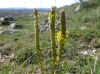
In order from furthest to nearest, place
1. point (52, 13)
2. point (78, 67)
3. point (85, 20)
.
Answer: point (85, 20) → point (78, 67) → point (52, 13)

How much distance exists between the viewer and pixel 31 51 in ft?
25.3

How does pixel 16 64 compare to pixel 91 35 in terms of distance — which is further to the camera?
pixel 91 35

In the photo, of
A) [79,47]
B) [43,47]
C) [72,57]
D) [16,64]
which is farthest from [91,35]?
[16,64]

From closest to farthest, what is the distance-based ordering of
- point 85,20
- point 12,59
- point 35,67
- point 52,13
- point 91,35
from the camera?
point 52,13, point 35,67, point 12,59, point 91,35, point 85,20

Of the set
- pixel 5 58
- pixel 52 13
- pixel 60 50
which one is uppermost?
pixel 52 13

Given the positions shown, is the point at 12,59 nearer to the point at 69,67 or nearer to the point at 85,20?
the point at 69,67

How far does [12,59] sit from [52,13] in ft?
18.3

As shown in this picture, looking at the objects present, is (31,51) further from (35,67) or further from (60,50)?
(60,50)

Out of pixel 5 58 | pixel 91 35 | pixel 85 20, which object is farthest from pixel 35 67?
pixel 85 20

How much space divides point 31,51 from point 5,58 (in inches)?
36.8

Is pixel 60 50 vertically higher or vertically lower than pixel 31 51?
higher

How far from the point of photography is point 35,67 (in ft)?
20.8

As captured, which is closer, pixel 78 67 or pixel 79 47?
pixel 78 67

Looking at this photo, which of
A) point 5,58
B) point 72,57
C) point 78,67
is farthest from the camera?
point 5,58
